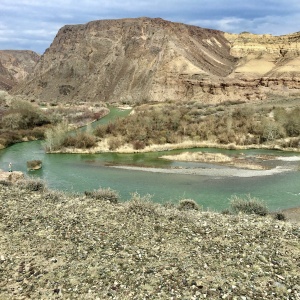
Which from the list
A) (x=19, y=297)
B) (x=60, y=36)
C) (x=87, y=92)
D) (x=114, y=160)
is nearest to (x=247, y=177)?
(x=114, y=160)

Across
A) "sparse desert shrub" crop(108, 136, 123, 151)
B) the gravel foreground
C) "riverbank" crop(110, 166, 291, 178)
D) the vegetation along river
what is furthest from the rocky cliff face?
the gravel foreground

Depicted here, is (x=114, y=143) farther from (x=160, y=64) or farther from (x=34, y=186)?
(x=160, y=64)

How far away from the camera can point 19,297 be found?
7566 millimetres

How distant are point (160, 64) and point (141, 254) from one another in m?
78.9

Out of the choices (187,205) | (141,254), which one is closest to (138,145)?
(187,205)

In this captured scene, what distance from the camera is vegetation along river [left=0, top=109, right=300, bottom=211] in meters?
21.7

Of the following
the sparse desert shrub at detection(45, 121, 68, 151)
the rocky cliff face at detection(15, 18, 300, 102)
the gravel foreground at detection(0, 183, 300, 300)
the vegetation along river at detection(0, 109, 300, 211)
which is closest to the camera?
the gravel foreground at detection(0, 183, 300, 300)

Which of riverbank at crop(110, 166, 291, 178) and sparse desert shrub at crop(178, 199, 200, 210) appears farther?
riverbank at crop(110, 166, 291, 178)

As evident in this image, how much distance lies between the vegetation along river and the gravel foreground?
5045mm

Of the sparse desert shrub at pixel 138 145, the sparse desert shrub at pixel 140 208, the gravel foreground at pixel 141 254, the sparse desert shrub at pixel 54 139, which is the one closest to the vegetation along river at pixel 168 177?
the sparse desert shrub at pixel 54 139

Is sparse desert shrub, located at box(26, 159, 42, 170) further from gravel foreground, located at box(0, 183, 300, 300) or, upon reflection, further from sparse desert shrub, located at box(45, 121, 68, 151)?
gravel foreground, located at box(0, 183, 300, 300)

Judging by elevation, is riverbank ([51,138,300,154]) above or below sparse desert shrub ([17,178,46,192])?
below

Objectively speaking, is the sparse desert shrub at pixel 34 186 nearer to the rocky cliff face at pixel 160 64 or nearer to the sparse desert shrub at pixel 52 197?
the sparse desert shrub at pixel 52 197

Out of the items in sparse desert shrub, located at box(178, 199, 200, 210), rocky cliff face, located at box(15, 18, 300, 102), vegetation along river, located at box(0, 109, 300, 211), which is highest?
rocky cliff face, located at box(15, 18, 300, 102)
